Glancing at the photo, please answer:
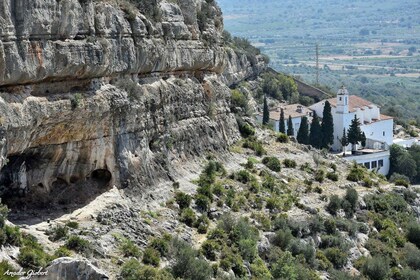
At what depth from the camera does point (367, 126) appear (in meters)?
81.1

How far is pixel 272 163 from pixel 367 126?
37.9m

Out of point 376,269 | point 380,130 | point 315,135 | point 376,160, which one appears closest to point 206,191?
point 376,269

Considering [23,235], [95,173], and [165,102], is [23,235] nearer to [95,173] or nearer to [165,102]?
[95,173]

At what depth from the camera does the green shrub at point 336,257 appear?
38.1m

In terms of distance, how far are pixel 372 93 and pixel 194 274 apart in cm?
15296

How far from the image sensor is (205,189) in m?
37.2

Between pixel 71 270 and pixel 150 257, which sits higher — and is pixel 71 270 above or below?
above

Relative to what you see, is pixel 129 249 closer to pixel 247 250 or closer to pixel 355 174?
pixel 247 250

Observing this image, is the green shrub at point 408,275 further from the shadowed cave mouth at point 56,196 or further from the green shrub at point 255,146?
the shadowed cave mouth at point 56,196

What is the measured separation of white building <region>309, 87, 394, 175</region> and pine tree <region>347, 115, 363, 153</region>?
0.86 m

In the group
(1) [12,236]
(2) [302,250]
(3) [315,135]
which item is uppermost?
(1) [12,236]

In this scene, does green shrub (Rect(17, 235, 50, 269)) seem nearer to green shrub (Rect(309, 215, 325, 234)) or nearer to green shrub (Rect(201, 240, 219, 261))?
green shrub (Rect(201, 240, 219, 261))

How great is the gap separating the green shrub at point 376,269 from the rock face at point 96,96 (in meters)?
8.04

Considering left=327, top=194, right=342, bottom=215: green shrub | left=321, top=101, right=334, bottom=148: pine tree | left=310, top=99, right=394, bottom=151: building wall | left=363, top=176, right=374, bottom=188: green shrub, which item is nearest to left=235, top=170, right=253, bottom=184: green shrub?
left=327, top=194, right=342, bottom=215: green shrub
